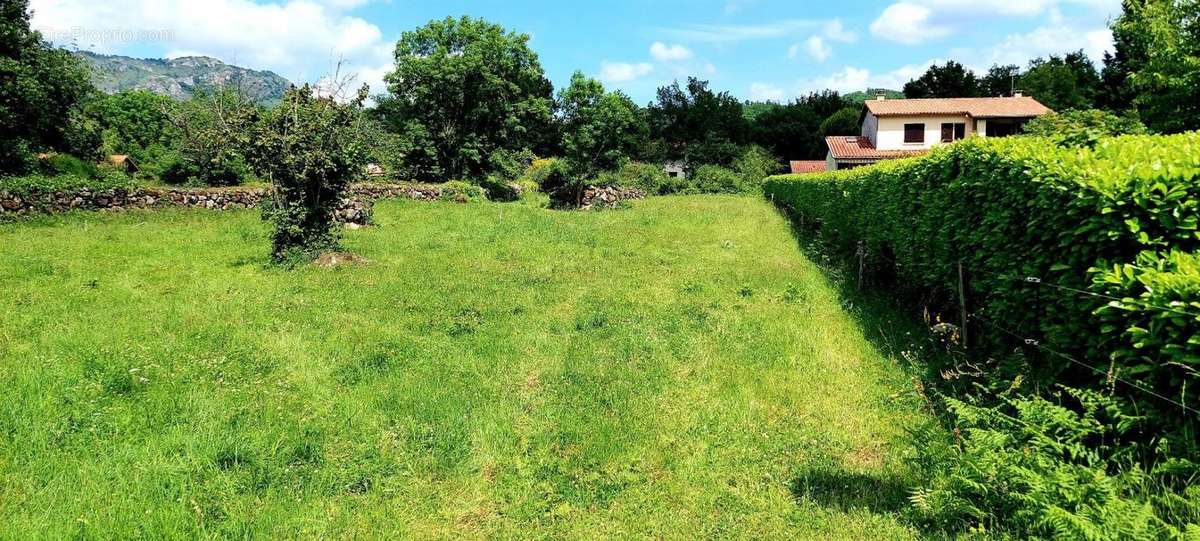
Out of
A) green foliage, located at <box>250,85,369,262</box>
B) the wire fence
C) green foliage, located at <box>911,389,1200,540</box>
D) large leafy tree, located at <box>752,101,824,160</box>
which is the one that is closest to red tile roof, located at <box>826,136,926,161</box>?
large leafy tree, located at <box>752,101,824,160</box>

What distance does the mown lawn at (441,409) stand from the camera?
3816 mm

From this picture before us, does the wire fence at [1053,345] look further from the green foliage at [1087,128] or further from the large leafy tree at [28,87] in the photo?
the large leafy tree at [28,87]

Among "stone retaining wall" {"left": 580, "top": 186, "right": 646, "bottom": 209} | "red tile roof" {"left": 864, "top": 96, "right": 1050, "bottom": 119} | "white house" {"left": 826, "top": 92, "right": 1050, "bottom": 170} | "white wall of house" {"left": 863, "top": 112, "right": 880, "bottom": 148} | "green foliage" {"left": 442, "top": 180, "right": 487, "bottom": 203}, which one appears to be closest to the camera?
"green foliage" {"left": 442, "top": 180, "right": 487, "bottom": 203}

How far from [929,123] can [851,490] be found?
44.1m

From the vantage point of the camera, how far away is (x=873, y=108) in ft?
139

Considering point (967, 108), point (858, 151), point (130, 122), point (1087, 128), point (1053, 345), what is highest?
point (130, 122)

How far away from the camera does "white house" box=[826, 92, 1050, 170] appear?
1594 inches

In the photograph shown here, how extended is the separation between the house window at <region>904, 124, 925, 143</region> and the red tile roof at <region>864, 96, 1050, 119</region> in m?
0.97

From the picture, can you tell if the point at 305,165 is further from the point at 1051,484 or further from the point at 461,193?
the point at 461,193

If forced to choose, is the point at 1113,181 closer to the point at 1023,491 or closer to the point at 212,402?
the point at 1023,491

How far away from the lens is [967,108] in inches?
1610

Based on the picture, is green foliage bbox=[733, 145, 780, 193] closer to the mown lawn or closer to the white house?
the white house

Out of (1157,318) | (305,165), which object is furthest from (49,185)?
(1157,318)

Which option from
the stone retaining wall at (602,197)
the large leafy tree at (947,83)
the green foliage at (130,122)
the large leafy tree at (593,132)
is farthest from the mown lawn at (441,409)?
the large leafy tree at (947,83)
